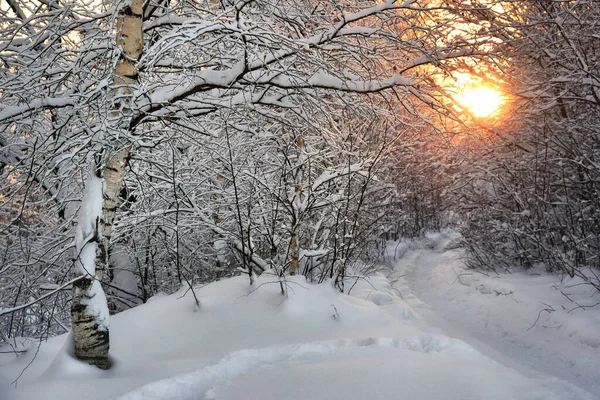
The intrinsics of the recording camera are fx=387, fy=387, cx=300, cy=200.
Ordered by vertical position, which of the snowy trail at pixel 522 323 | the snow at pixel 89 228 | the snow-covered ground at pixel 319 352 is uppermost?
the snow at pixel 89 228

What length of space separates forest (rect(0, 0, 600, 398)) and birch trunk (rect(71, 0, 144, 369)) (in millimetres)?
15

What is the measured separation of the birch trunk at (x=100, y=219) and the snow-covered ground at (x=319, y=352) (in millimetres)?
201

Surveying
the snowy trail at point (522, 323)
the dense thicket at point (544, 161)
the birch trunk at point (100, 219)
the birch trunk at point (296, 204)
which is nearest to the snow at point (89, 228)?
the birch trunk at point (100, 219)

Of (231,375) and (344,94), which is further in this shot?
(344,94)

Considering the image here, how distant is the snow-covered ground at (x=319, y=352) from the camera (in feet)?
9.24

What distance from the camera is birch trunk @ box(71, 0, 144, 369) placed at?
10.0ft

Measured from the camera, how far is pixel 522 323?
18.0ft

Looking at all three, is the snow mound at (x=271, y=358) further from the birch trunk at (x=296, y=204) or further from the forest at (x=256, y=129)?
the birch trunk at (x=296, y=204)

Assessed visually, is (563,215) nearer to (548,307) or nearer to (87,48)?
(548,307)

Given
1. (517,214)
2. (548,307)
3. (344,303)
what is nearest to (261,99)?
(344,303)

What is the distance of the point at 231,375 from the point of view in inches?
127

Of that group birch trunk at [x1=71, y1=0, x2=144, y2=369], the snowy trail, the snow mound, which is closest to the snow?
birch trunk at [x1=71, y1=0, x2=144, y2=369]

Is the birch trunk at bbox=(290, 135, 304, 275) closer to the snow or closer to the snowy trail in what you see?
the snowy trail

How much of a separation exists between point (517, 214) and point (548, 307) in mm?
2636
